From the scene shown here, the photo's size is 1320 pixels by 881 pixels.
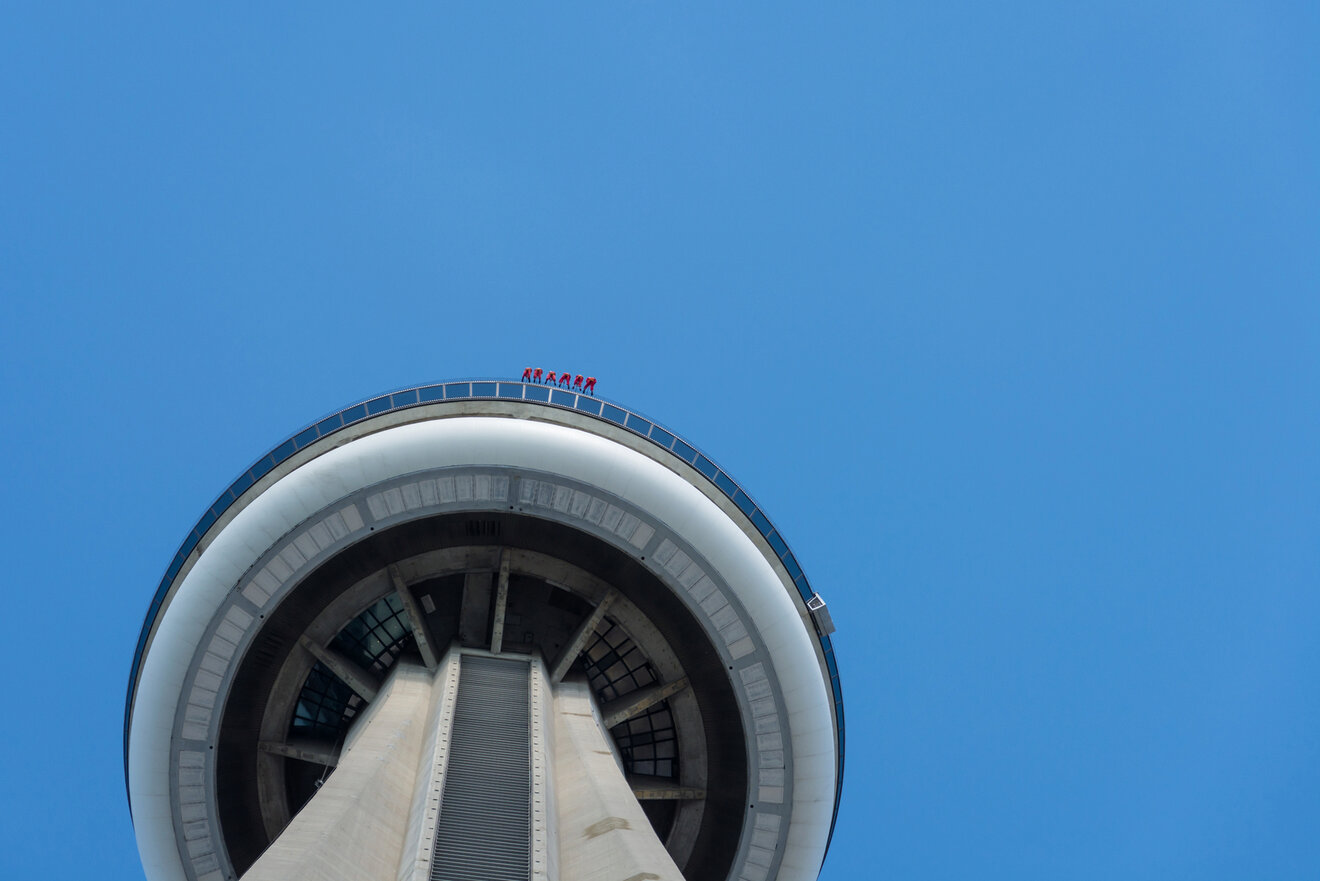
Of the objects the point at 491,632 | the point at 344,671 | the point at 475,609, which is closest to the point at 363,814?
the point at 344,671

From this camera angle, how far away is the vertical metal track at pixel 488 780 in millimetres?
16594

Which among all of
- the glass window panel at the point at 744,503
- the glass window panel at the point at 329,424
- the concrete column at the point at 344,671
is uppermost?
the glass window panel at the point at 329,424

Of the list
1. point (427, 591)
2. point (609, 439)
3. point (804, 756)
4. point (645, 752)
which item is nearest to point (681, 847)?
point (645, 752)

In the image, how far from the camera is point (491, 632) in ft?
88.7

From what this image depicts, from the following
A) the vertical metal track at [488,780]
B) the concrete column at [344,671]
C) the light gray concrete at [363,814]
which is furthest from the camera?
the concrete column at [344,671]

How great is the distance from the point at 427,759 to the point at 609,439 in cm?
1008

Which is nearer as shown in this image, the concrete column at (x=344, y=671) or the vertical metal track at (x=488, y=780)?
the vertical metal track at (x=488, y=780)

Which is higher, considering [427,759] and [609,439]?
[609,439]

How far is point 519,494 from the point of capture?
2441 centimetres

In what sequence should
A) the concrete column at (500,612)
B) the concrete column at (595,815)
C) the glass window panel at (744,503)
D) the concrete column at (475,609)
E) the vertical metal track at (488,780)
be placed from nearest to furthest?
the concrete column at (595,815)
the vertical metal track at (488,780)
the concrete column at (500,612)
the concrete column at (475,609)
the glass window panel at (744,503)

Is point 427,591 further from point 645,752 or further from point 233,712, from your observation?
point 645,752

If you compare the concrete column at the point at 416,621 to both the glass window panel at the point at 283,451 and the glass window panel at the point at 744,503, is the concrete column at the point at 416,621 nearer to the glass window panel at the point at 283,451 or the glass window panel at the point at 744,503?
the glass window panel at the point at 283,451

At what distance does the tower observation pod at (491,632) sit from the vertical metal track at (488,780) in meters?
0.14

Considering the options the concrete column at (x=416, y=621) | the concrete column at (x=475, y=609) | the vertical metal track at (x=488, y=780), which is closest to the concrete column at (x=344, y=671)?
the concrete column at (x=416, y=621)
